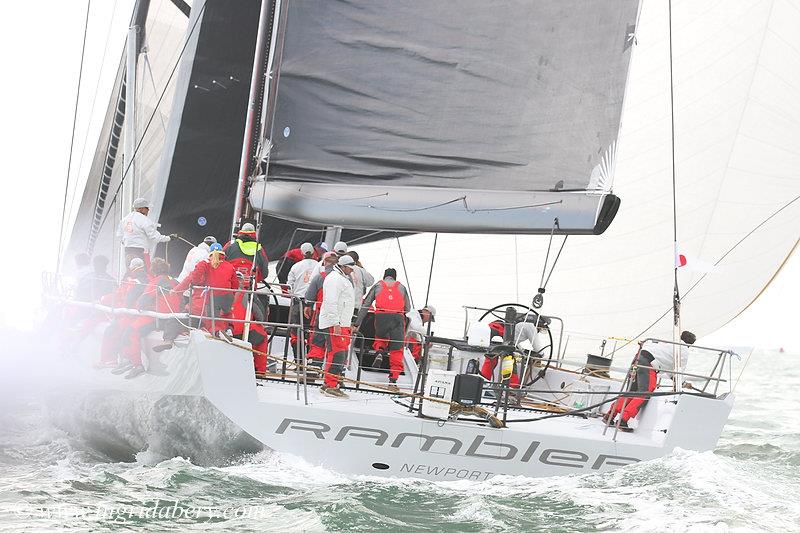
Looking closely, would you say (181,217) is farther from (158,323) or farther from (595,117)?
(595,117)

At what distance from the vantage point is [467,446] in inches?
265

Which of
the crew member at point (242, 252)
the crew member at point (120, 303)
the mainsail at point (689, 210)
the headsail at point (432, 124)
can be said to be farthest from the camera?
the mainsail at point (689, 210)

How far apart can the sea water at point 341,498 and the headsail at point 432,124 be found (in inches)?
82.1

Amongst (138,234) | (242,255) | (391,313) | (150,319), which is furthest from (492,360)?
(138,234)

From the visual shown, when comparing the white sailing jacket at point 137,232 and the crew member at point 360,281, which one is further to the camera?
the white sailing jacket at point 137,232

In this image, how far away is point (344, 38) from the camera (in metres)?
8.01

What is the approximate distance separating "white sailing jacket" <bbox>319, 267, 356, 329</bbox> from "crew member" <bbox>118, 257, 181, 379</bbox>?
102 centimetres

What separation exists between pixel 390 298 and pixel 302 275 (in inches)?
47.3

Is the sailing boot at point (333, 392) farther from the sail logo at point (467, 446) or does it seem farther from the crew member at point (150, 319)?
the crew member at point (150, 319)

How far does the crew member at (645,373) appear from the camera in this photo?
7738 millimetres

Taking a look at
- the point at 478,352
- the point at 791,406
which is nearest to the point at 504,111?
the point at 478,352

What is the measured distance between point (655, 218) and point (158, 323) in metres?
6.88

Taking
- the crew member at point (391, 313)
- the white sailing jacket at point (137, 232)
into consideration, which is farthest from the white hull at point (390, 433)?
the white sailing jacket at point (137, 232)

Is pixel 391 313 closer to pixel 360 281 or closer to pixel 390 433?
pixel 360 281
